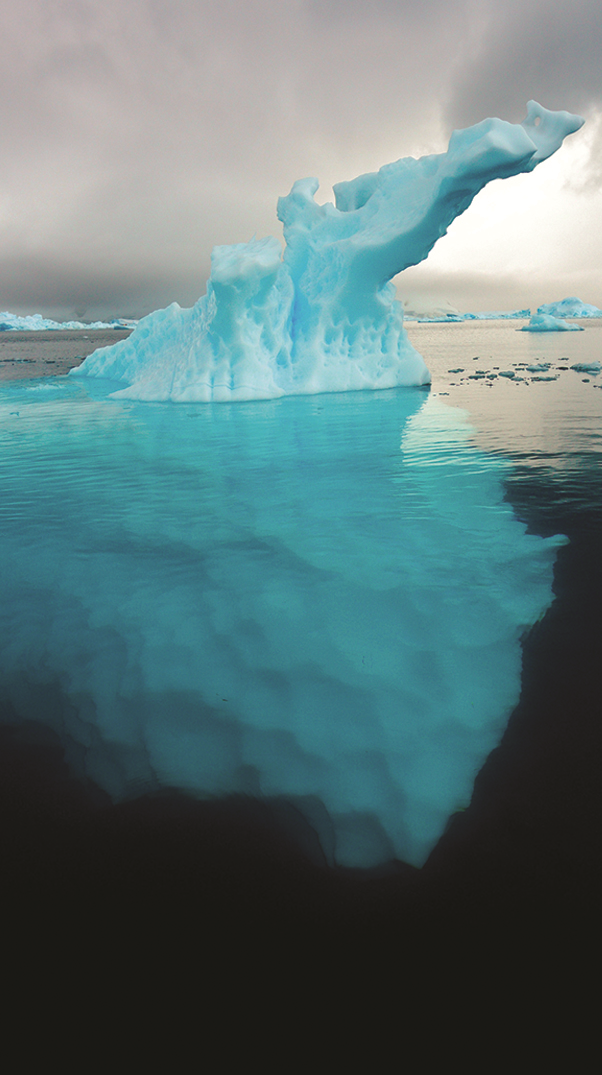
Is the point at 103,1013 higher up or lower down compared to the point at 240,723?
lower down

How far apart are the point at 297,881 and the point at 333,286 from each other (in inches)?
662

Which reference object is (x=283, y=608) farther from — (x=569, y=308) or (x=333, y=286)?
(x=569, y=308)

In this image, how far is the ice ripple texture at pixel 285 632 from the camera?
261 centimetres

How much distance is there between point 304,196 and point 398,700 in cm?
1834

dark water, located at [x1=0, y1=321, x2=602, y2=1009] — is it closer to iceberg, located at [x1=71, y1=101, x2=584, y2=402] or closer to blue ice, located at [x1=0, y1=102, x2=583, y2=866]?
blue ice, located at [x1=0, y1=102, x2=583, y2=866]

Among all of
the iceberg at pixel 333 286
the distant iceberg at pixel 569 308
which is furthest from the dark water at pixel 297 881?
the distant iceberg at pixel 569 308

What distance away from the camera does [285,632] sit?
3.65m

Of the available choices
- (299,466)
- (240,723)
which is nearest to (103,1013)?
(240,723)

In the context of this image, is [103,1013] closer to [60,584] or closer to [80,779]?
[80,779]

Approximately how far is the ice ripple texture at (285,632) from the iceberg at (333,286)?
344 inches

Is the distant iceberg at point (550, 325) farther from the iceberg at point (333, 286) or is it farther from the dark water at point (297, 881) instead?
the dark water at point (297, 881)

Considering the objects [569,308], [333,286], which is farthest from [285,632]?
[569,308]

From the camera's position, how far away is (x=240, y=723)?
2.90 meters

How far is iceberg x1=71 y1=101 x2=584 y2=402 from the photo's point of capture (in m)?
12.4
